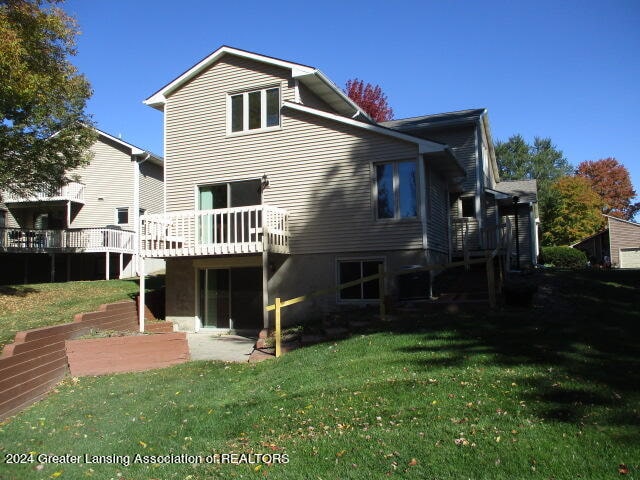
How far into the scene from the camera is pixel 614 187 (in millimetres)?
68438

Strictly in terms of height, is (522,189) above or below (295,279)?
above

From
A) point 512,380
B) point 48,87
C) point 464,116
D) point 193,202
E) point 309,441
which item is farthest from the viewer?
point 464,116

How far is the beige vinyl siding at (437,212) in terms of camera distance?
46.7ft

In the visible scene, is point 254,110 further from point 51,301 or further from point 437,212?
point 51,301

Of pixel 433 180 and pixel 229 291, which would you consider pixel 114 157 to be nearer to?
pixel 229 291

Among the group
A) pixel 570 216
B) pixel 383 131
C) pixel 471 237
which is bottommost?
pixel 471 237

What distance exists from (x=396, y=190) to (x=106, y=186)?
1870cm

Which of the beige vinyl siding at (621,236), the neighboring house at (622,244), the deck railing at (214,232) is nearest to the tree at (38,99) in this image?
the deck railing at (214,232)

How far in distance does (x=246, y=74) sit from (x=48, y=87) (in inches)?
225

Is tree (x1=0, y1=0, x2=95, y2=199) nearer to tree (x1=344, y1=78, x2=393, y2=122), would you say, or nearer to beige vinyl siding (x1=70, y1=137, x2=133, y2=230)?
beige vinyl siding (x1=70, y1=137, x2=133, y2=230)

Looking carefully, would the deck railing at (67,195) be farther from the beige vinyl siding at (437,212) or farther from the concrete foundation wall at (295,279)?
the beige vinyl siding at (437,212)

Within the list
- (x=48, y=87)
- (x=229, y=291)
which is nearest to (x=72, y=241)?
(x=48, y=87)

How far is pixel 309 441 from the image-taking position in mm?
5035

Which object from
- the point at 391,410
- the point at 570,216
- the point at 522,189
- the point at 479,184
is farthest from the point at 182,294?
the point at 570,216
